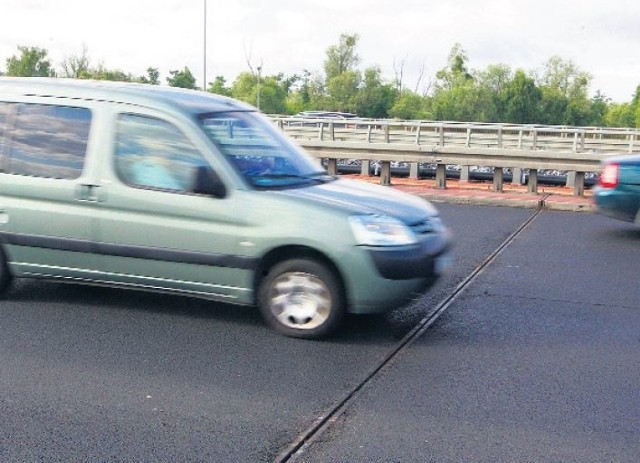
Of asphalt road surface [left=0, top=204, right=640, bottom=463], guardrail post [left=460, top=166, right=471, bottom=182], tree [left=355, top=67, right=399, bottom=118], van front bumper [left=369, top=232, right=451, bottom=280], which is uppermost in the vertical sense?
tree [left=355, top=67, right=399, bottom=118]

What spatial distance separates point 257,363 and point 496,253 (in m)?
4.73

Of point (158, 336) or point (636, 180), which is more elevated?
point (636, 180)

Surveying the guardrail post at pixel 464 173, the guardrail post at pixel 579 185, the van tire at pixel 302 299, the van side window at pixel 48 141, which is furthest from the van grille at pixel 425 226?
the guardrail post at pixel 464 173

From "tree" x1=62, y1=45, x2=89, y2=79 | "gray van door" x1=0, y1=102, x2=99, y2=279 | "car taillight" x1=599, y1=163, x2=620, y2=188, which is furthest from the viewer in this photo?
"tree" x1=62, y1=45, x2=89, y2=79

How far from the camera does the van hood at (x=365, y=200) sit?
5.69 m

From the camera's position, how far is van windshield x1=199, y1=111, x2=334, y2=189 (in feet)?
19.4

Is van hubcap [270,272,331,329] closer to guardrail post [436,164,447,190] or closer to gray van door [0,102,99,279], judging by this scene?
gray van door [0,102,99,279]

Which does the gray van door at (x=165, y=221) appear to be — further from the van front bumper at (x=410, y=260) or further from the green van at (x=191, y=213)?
the van front bumper at (x=410, y=260)

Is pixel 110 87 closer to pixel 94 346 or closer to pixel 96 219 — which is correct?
pixel 96 219

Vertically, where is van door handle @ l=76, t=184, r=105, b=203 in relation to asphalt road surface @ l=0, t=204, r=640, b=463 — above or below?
above

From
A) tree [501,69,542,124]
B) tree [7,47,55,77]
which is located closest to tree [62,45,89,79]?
tree [7,47,55,77]

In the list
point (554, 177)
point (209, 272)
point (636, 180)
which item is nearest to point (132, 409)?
point (209, 272)

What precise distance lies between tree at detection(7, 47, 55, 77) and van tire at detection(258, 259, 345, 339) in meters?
65.0

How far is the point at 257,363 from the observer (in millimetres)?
5172
